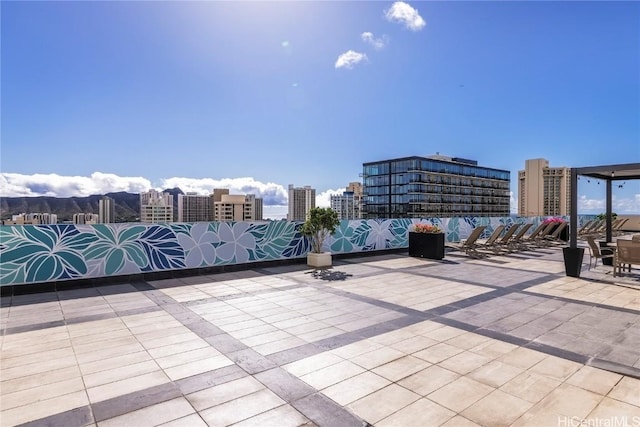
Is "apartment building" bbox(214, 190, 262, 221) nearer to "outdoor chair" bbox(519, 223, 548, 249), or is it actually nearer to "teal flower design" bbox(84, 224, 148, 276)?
"teal flower design" bbox(84, 224, 148, 276)

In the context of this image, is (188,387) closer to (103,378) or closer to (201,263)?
(103,378)

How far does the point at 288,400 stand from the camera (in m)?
2.48

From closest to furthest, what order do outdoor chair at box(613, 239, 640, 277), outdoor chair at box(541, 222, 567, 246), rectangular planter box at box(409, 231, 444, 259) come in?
outdoor chair at box(613, 239, 640, 277) → rectangular planter box at box(409, 231, 444, 259) → outdoor chair at box(541, 222, 567, 246)

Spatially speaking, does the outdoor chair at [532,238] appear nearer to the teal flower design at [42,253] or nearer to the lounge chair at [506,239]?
the lounge chair at [506,239]

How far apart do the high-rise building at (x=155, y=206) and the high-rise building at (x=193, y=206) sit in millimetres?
4146

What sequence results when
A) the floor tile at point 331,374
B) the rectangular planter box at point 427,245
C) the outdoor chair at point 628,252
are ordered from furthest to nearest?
the rectangular planter box at point 427,245 → the outdoor chair at point 628,252 → the floor tile at point 331,374

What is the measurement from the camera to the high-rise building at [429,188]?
3526 inches

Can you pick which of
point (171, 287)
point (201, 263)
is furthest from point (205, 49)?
point (171, 287)

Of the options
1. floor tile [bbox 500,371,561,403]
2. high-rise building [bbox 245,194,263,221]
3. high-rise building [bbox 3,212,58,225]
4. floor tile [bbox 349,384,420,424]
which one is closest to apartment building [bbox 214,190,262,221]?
high-rise building [bbox 245,194,263,221]

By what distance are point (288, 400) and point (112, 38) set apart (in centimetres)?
1121

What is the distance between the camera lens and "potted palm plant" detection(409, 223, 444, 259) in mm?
10258

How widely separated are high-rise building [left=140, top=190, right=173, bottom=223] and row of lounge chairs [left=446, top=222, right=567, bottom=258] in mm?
24632

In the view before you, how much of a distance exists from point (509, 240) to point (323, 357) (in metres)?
11.3

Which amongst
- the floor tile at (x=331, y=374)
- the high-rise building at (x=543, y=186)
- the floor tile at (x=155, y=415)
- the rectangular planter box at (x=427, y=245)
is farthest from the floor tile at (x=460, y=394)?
the high-rise building at (x=543, y=186)
